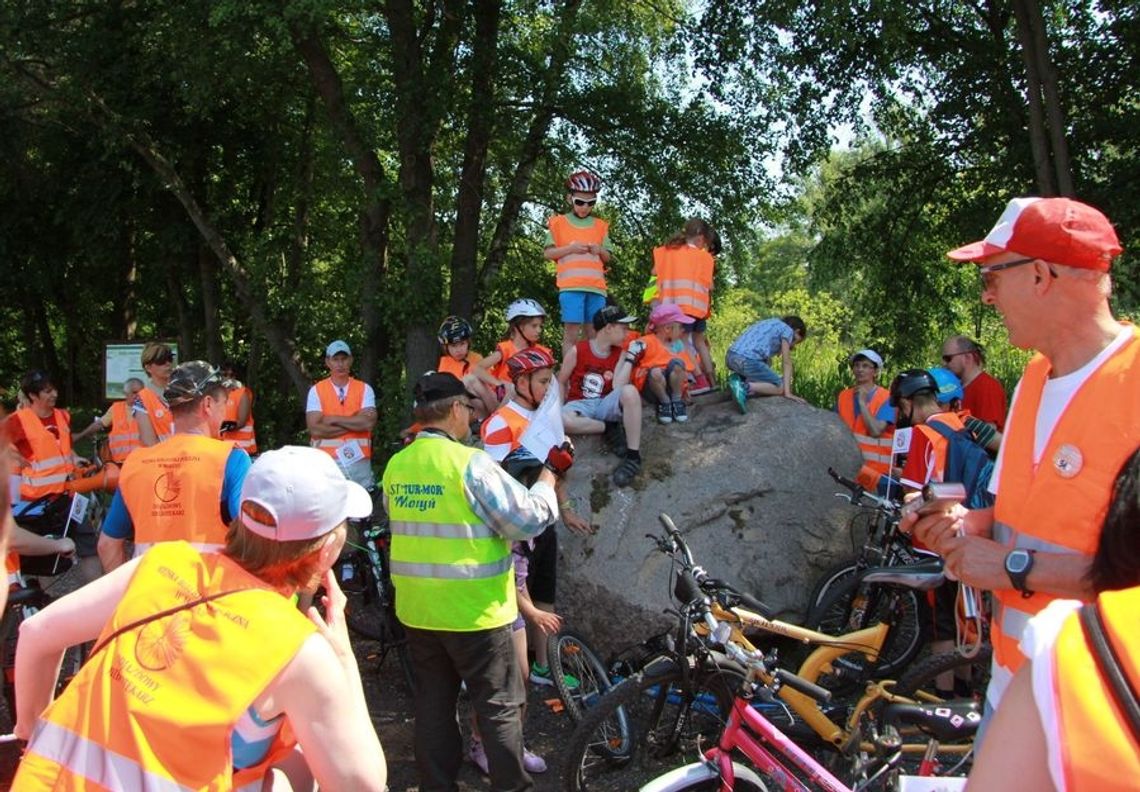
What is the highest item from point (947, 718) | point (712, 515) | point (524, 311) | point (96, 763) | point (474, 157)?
point (474, 157)

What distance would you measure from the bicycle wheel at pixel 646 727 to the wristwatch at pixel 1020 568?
6.17 ft

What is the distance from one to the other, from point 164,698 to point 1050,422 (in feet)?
7.34

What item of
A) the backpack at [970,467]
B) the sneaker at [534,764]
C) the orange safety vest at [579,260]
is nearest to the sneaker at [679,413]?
the orange safety vest at [579,260]

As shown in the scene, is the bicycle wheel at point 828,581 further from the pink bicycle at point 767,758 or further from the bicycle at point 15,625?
the bicycle at point 15,625

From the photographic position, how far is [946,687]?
4.96m

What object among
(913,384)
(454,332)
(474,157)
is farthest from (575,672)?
(474,157)

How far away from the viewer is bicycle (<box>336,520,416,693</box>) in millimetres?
6250

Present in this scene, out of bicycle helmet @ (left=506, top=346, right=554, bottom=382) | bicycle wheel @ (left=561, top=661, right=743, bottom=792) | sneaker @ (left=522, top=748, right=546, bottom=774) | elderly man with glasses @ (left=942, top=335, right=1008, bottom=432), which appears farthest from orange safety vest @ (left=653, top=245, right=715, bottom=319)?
sneaker @ (left=522, top=748, right=546, bottom=774)

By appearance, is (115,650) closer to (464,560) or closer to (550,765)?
(464,560)

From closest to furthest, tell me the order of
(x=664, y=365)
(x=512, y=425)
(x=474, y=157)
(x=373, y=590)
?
(x=512, y=425) → (x=373, y=590) → (x=664, y=365) → (x=474, y=157)

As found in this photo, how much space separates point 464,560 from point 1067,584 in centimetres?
234

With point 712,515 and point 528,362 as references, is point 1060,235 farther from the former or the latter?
point 712,515

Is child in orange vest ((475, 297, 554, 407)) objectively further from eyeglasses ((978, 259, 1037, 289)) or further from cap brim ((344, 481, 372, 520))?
eyeglasses ((978, 259, 1037, 289))

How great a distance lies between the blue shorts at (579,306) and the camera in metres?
8.55
